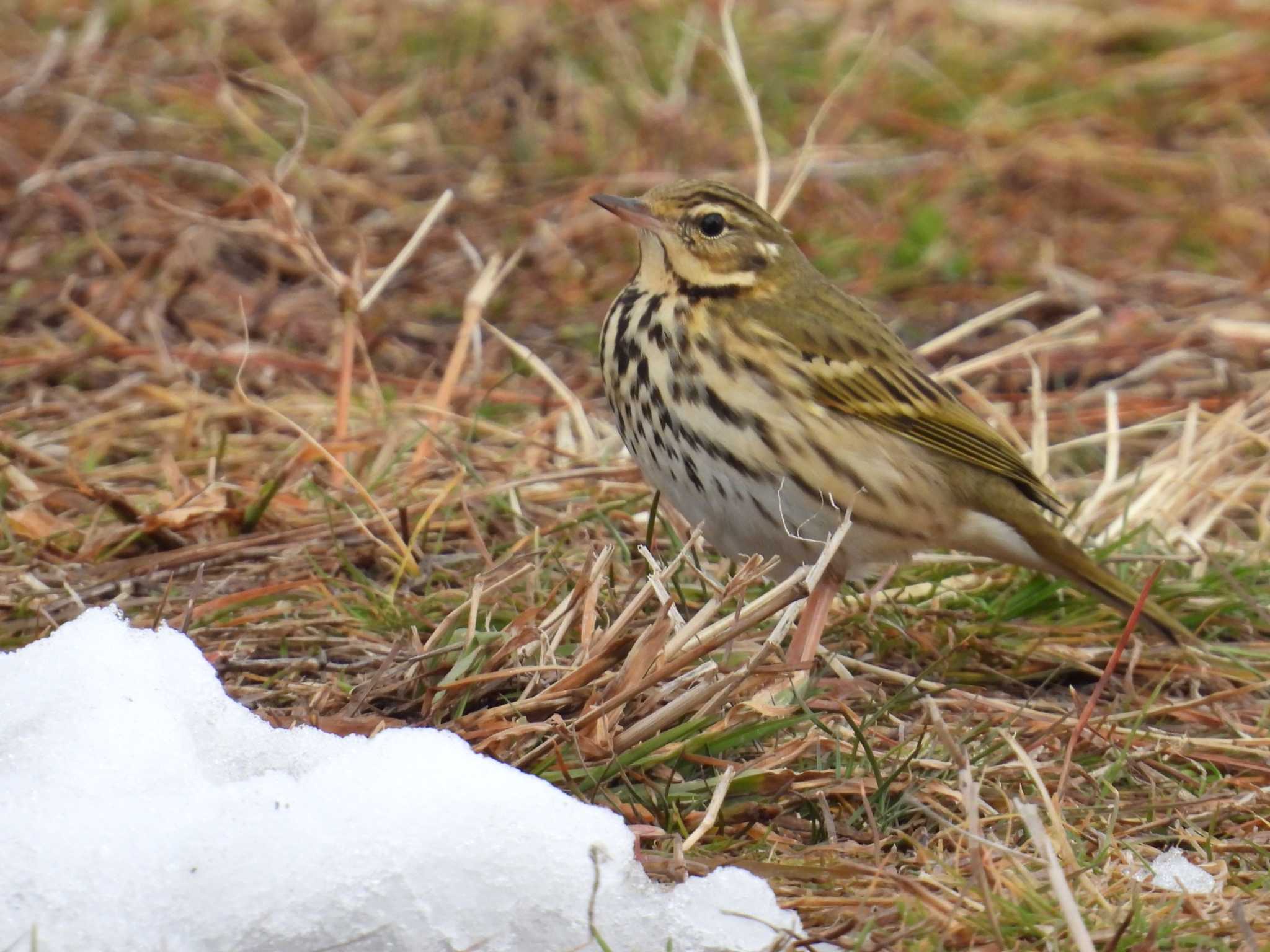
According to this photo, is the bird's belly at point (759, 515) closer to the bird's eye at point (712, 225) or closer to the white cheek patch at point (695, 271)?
the white cheek patch at point (695, 271)

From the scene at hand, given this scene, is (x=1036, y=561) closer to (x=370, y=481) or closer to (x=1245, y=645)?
(x=1245, y=645)

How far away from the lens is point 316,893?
9.08 ft

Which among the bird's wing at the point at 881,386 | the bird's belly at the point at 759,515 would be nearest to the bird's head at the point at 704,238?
the bird's wing at the point at 881,386

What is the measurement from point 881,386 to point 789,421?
408 millimetres

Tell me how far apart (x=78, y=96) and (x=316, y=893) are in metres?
5.66

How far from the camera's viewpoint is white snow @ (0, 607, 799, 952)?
2.73 meters

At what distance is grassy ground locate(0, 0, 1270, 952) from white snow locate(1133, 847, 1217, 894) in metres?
0.04

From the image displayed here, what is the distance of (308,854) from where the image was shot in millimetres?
2824

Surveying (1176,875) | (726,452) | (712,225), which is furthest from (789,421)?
(1176,875)

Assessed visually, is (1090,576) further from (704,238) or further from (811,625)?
(704,238)

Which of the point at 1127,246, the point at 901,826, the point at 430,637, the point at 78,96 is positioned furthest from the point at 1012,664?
the point at 78,96

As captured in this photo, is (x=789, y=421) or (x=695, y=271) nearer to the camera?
(x=789, y=421)

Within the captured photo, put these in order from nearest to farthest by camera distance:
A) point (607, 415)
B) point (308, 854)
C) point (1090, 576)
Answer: point (308, 854)
point (1090, 576)
point (607, 415)

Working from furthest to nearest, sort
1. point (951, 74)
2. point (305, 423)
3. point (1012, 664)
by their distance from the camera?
point (951, 74), point (305, 423), point (1012, 664)
